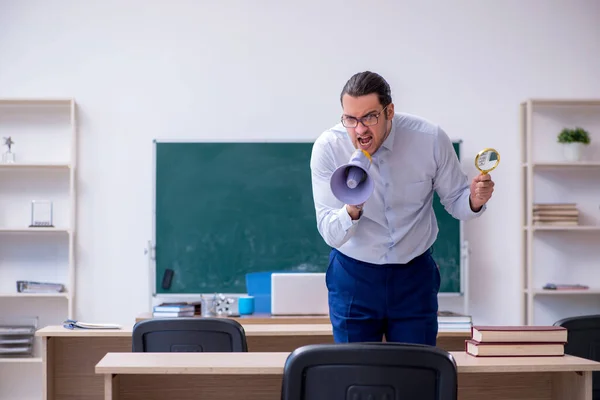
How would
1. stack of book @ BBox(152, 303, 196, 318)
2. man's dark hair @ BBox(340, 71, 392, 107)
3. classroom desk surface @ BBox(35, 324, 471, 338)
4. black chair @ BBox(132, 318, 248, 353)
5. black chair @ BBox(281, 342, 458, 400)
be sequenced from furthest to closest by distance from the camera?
stack of book @ BBox(152, 303, 196, 318)
classroom desk surface @ BBox(35, 324, 471, 338)
black chair @ BBox(132, 318, 248, 353)
man's dark hair @ BBox(340, 71, 392, 107)
black chair @ BBox(281, 342, 458, 400)

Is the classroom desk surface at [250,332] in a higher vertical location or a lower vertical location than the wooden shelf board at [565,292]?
higher

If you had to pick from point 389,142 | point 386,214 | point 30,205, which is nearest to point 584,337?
point 386,214

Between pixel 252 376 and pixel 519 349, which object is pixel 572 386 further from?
pixel 252 376

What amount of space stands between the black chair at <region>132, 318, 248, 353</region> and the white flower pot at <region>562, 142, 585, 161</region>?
11.1 feet

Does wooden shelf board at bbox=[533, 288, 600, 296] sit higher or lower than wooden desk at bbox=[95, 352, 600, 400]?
lower

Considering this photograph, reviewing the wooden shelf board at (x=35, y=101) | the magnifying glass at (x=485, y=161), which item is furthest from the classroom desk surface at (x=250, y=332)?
the wooden shelf board at (x=35, y=101)

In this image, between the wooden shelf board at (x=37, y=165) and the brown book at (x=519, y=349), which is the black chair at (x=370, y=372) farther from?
the wooden shelf board at (x=37, y=165)

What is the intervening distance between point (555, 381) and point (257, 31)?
3678mm

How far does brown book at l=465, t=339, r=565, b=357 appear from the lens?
1952mm

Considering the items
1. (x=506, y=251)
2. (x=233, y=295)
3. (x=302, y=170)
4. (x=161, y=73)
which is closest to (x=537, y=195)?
(x=506, y=251)

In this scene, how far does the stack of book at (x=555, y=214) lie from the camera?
16.4 feet

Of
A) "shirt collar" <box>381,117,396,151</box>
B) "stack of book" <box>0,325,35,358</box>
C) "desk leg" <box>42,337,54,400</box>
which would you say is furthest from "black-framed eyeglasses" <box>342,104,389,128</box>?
"stack of book" <box>0,325,35,358</box>

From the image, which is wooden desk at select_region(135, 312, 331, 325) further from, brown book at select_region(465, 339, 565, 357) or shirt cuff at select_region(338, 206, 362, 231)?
brown book at select_region(465, 339, 565, 357)

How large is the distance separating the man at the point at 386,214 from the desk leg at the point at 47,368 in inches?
52.3
